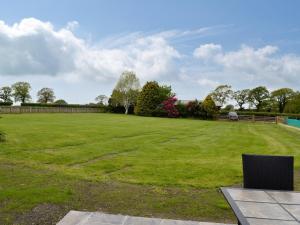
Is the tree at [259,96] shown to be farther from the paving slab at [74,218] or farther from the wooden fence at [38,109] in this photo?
the paving slab at [74,218]

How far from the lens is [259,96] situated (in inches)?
2682

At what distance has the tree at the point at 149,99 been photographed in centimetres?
4791

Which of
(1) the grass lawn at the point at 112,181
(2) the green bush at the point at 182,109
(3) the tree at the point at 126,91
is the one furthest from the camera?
(3) the tree at the point at 126,91

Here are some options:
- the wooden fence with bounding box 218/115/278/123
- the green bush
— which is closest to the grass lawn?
the green bush

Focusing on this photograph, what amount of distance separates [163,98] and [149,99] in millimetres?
2782

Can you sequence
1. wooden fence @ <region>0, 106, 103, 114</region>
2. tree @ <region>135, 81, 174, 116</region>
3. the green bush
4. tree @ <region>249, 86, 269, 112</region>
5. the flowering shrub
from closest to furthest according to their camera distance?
wooden fence @ <region>0, 106, 103, 114</region> < the green bush < the flowering shrub < tree @ <region>135, 81, 174, 116</region> < tree @ <region>249, 86, 269, 112</region>

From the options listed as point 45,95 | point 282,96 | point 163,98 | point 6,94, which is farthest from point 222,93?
point 6,94

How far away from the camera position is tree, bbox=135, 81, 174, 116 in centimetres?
4791

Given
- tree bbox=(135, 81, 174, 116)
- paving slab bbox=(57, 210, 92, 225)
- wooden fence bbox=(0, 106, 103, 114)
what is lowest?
paving slab bbox=(57, 210, 92, 225)

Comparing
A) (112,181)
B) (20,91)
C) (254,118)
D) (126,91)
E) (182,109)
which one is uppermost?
(20,91)

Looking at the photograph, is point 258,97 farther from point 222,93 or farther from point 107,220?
point 107,220

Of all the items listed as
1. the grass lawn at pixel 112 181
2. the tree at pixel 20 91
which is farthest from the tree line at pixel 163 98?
the grass lawn at pixel 112 181

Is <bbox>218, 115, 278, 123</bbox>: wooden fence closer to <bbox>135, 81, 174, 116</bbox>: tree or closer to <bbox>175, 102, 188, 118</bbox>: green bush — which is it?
<bbox>175, 102, 188, 118</bbox>: green bush

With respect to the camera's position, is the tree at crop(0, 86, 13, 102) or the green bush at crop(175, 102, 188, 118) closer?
the green bush at crop(175, 102, 188, 118)
